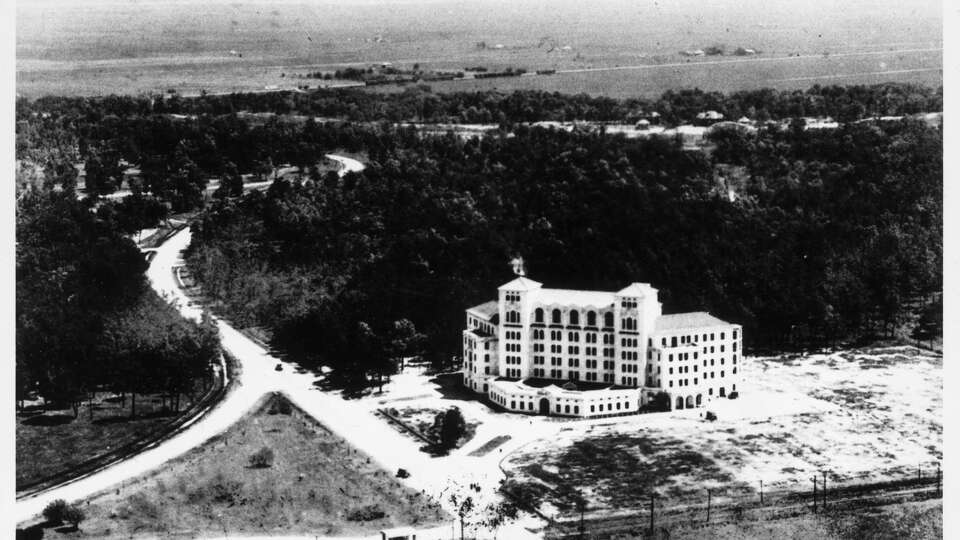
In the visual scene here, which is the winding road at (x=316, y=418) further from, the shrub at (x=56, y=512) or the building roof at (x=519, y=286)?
the building roof at (x=519, y=286)

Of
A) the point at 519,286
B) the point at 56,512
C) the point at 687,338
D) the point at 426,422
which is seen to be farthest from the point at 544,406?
the point at 56,512

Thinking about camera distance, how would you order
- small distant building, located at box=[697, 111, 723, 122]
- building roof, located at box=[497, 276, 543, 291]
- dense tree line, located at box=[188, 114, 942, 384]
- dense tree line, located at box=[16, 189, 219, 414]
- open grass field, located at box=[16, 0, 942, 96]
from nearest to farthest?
dense tree line, located at box=[16, 189, 219, 414] < building roof, located at box=[497, 276, 543, 291] < open grass field, located at box=[16, 0, 942, 96] < dense tree line, located at box=[188, 114, 942, 384] < small distant building, located at box=[697, 111, 723, 122]

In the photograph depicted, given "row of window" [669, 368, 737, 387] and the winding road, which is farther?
"row of window" [669, 368, 737, 387]

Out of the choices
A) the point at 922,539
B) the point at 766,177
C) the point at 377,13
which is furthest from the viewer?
the point at 766,177

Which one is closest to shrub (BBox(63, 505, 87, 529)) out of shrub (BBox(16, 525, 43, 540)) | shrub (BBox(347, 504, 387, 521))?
shrub (BBox(16, 525, 43, 540))

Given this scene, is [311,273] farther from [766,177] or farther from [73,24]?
[766,177]

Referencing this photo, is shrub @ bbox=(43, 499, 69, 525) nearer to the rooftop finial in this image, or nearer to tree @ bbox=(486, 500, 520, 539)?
tree @ bbox=(486, 500, 520, 539)

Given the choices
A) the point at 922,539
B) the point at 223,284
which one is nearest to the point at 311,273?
the point at 223,284
